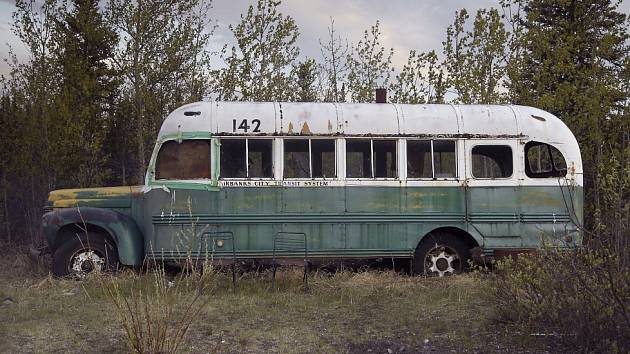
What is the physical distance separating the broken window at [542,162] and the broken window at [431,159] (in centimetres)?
120

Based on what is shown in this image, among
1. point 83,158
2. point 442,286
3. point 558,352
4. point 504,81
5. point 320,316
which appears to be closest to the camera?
point 558,352

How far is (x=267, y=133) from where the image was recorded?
8.78 m

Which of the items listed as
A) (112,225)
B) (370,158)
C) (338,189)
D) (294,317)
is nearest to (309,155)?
(338,189)

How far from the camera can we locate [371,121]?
29.5ft

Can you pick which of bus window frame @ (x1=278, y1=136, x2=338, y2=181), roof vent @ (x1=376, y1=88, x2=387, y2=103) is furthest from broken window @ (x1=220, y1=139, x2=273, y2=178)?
roof vent @ (x1=376, y1=88, x2=387, y2=103)

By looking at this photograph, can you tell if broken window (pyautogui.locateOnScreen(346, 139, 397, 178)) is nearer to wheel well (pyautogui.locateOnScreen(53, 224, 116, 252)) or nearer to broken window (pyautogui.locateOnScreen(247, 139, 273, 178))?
broken window (pyautogui.locateOnScreen(247, 139, 273, 178))

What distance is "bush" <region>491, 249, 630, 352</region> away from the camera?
4812 mm

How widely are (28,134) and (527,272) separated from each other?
13.5 m

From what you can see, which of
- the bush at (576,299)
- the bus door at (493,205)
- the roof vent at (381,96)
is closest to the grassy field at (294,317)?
the bush at (576,299)

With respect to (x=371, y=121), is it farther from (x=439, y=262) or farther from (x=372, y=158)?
(x=439, y=262)

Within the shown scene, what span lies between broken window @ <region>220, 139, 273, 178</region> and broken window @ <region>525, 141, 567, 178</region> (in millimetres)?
4045

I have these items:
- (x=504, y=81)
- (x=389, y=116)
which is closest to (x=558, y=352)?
(x=389, y=116)

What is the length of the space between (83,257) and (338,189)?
406 centimetres

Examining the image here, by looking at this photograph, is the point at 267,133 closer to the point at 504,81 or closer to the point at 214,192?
the point at 214,192
